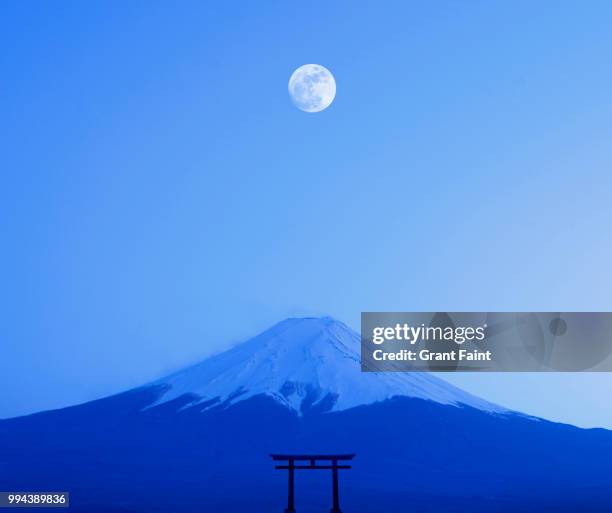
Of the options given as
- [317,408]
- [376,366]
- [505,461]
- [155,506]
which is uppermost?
[376,366]

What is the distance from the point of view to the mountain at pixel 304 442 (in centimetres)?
2655

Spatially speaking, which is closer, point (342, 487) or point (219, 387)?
point (342, 487)

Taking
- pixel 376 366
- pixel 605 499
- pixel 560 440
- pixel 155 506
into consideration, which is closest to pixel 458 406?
pixel 560 440

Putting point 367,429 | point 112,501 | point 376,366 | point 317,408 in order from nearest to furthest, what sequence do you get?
point 112,501 < point 367,429 < point 317,408 < point 376,366

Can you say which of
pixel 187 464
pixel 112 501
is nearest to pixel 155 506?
pixel 112 501

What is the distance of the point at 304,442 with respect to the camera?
44688 mm

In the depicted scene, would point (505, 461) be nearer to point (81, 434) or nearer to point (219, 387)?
point (219, 387)

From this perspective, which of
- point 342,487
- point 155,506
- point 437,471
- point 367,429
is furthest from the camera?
point 367,429

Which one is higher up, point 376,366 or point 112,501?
point 376,366

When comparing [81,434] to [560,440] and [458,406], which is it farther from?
[560,440]

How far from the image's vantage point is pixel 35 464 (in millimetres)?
41312

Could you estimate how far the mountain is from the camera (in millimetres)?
26547

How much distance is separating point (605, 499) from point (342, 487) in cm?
838

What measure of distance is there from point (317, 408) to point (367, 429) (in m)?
4.65
